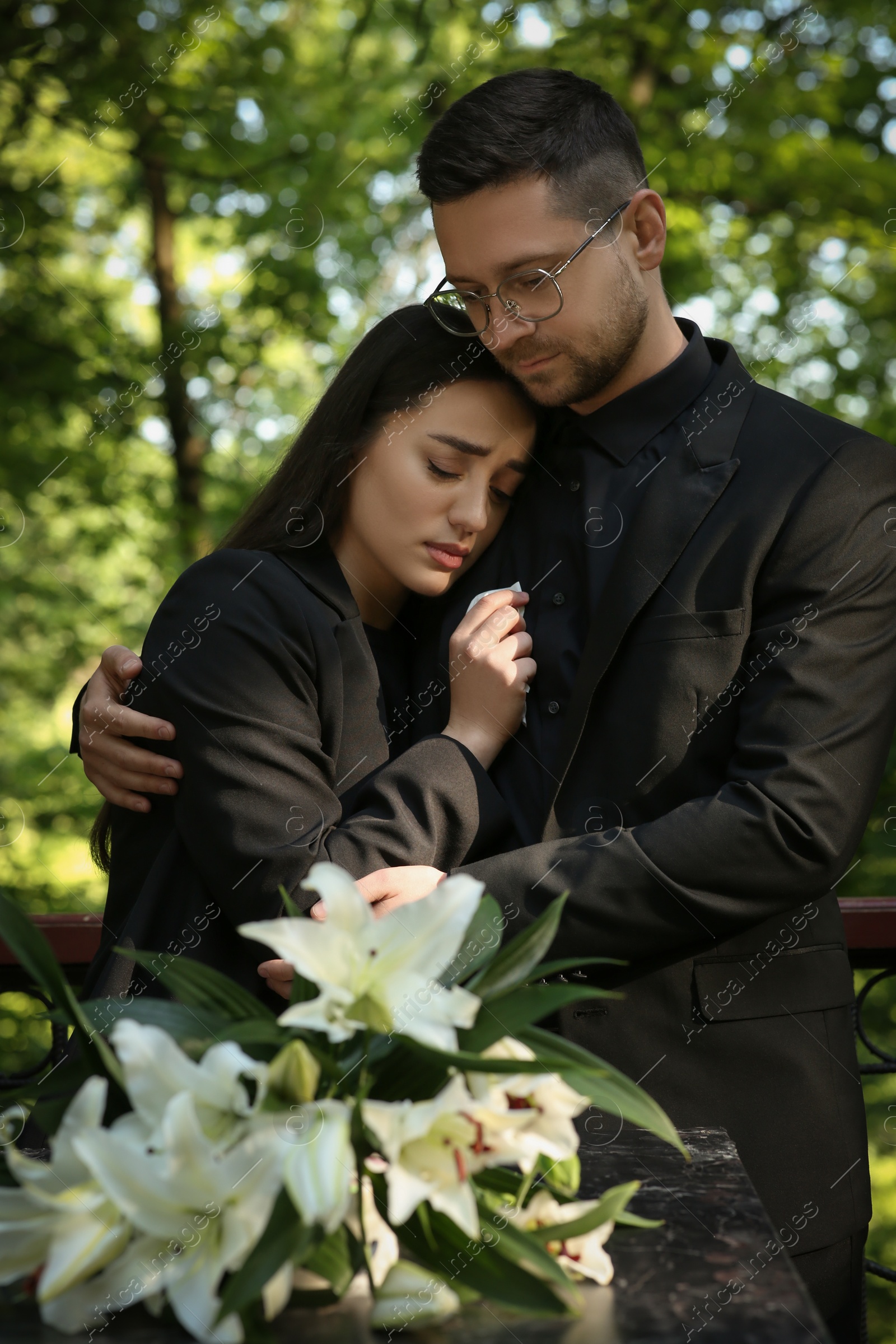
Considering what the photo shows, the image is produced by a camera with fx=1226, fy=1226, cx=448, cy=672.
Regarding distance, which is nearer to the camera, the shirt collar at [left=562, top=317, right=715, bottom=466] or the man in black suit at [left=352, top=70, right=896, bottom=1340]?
the man in black suit at [left=352, top=70, right=896, bottom=1340]

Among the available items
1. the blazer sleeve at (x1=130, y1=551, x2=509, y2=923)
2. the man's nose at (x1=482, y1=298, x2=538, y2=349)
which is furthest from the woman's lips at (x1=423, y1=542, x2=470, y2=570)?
the man's nose at (x1=482, y1=298, x2=538, y2=349)

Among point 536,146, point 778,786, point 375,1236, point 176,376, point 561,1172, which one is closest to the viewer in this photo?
point 375,1236

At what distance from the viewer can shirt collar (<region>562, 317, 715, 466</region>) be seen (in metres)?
2.22

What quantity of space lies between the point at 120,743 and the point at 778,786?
1063mm

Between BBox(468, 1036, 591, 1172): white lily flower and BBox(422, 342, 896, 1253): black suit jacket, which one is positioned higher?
BBox(468, 1036, 591, 1172): white lily flower

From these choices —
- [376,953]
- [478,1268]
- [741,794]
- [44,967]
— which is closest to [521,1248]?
[478,1268]

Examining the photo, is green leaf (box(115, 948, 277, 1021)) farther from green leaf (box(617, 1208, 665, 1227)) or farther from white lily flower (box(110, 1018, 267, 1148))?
green leaf (box(617, 1208, 665, 1227))

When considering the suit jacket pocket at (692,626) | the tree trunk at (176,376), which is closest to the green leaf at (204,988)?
the suit jacket pocket at (692,626)

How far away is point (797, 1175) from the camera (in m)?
1.84

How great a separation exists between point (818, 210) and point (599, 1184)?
608cm

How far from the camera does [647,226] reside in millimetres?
2230

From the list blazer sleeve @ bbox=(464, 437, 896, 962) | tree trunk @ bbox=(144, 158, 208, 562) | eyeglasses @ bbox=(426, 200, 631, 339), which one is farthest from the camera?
tree trunk @ bbox=(144, 158, 208, 562)

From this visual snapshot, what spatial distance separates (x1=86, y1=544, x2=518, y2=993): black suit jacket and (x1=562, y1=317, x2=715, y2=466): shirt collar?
58cm

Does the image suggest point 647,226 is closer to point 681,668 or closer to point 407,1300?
point 681,668
